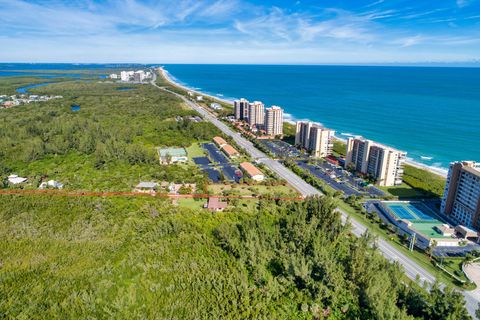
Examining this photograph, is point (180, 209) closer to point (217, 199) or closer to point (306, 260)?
point (217, 199)

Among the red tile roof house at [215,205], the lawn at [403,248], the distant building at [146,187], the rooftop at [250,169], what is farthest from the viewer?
the rooftop at [250,169]

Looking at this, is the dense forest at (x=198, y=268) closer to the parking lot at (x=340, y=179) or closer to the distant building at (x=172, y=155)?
the parking lot at (x=340, y=179)

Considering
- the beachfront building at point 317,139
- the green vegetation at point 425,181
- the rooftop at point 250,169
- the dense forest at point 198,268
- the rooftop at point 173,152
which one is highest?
the beachfront building at point 317,139

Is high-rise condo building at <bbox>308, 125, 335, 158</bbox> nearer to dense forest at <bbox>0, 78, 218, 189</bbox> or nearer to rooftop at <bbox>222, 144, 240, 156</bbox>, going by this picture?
rooftop at <bbox>222, 144, 240, 156</bbox>

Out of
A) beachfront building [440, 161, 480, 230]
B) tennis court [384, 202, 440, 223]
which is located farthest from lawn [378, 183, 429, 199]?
beachfront building [440, 161, 480, 230]

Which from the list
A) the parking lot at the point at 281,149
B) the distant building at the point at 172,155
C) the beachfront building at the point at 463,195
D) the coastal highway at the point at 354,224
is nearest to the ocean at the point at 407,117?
the parking lot at the point at 281,149

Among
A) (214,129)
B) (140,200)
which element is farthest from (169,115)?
(140,200)

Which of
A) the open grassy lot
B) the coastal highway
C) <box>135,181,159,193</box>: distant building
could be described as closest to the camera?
the coastal highway

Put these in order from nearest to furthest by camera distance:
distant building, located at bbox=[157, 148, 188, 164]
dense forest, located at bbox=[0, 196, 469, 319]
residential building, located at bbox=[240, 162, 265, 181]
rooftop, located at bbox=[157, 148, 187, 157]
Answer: dense forest, located at bbox=[0, 196, 469, 319] → residential building, located at bbox=[240, 162, 265, 181] → distant building, located at bbox=[157, 148, 188, 164] → rooftop, located at bbox=[157, 148, 187, 157]
